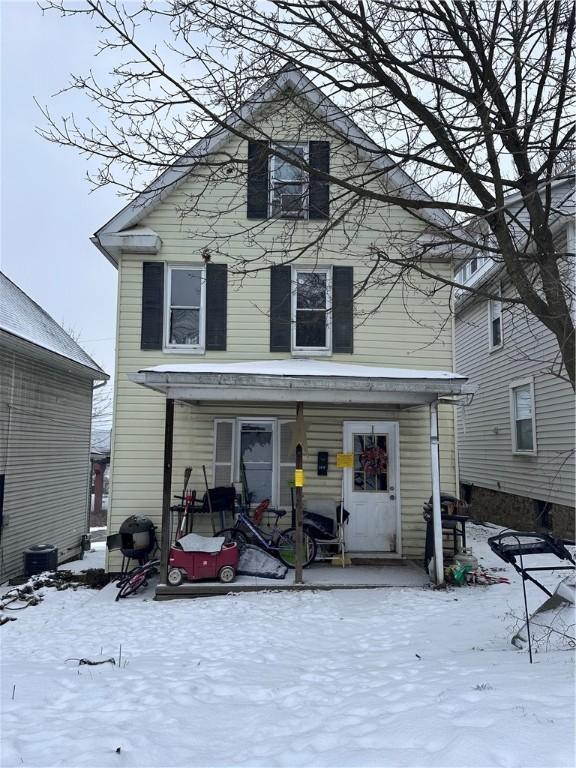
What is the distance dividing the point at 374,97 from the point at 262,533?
251 inches

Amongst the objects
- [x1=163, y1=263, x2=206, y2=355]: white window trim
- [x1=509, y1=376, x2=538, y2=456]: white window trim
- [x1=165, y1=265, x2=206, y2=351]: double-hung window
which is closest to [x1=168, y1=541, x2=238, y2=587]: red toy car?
[x1=163, y1=263, x2=206, y2=355]: white window trim

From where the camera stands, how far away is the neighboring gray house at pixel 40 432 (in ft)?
35.8

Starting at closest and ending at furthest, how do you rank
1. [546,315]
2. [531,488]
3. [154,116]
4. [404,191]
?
1. [546,315]
2. [154,116]
3. [404,191]
4. [531,488]

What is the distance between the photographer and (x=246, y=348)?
375 inches

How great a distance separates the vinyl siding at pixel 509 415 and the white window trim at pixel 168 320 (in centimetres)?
536

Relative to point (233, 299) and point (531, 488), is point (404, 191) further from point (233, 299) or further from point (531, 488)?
point (531, 488)

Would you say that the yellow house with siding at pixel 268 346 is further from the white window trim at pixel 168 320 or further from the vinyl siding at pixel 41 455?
the vinyl siding at pixel 41 455

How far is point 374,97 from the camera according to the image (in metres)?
5.57

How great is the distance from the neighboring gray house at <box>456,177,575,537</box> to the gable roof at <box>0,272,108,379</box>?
9.07m

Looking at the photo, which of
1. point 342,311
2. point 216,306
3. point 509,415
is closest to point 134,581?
point 216,306

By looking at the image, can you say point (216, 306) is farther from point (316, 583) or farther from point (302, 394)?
point (316, 583)

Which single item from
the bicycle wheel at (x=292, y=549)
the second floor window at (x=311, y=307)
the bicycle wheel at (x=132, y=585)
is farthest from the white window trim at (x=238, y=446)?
the bicycle wheel at (x=132, y=585)

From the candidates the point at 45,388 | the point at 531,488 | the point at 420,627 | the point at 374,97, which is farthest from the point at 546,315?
the point at 45,388

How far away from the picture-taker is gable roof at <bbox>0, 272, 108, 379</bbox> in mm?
10922
